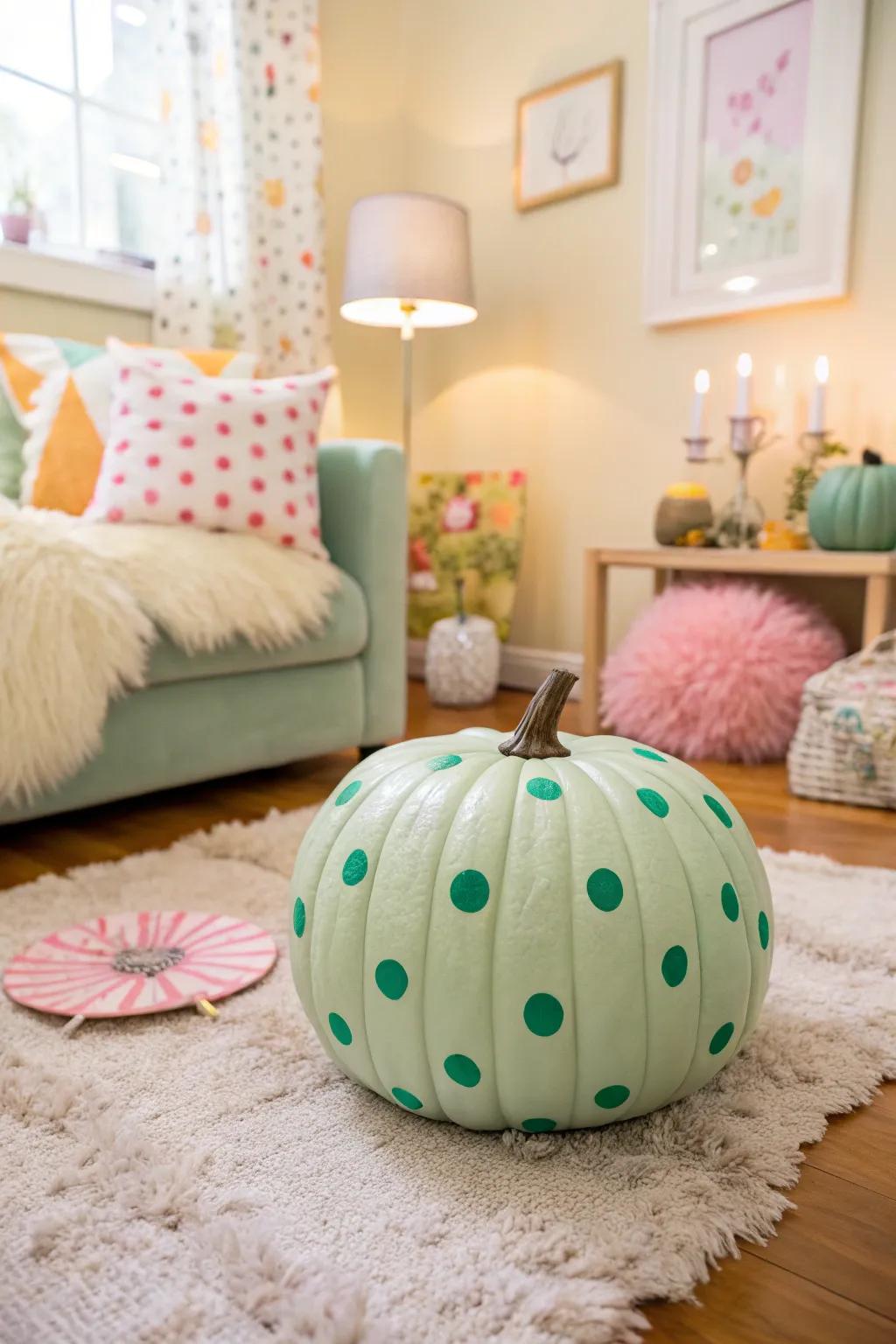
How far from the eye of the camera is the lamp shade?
8.82 ft

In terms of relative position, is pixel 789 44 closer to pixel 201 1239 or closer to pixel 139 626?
pixel 139 626

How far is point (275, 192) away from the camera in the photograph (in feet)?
9.35

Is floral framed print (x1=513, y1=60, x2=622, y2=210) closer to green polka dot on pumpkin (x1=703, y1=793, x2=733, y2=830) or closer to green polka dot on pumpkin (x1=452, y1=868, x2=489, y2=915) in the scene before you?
green polka dot on pumpkin (x1=703, y1=793, x2=733, y2=830)

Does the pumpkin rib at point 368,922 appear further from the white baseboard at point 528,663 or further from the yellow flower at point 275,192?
the yellow flower at point 275,192

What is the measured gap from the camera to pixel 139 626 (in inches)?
62.1

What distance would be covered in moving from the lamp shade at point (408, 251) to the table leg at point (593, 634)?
871mm

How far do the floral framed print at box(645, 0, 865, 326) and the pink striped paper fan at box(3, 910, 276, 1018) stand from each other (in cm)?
208

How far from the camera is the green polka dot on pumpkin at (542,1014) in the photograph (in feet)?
2.39

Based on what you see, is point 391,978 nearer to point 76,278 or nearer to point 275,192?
point 76,278

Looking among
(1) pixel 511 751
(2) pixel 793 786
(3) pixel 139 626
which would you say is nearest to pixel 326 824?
(1) pixel 511 751

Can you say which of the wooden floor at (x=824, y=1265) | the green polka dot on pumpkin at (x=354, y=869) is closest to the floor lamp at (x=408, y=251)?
the wooden floor at (x=824, y=1265)

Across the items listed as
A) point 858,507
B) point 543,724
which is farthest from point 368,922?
point 858,507

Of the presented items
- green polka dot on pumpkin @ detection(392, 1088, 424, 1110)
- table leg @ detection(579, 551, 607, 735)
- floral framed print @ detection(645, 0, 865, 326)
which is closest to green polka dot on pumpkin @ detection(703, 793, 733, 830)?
green polka dot on pumpkin @ detection(392, 1088, 424, 1110)

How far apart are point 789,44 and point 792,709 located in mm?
1614
